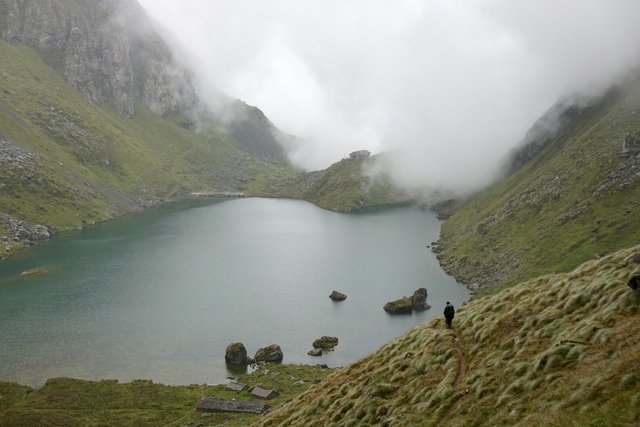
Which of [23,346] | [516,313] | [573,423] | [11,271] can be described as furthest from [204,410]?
[11,271]

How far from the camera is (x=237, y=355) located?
388 ft

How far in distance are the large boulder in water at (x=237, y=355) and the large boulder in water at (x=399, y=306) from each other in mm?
49615

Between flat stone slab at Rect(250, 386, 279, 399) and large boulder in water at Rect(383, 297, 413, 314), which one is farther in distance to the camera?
large boulder in water at Rect(383, 297, 413, 314)

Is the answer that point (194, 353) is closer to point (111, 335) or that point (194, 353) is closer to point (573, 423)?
point (111, 335)

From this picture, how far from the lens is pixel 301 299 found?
537ft

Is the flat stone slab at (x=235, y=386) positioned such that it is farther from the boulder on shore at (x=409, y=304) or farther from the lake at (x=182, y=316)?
the boulder on shore at (x=409, y=304)

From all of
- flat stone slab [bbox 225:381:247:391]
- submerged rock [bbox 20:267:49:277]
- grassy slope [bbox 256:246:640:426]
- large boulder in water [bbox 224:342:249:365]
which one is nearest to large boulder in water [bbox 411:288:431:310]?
large boulder in water [bbox 224:342:249:365]

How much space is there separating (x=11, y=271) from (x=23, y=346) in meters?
83.6

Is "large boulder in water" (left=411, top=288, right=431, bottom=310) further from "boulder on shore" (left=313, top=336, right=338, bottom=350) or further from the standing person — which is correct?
the standing person

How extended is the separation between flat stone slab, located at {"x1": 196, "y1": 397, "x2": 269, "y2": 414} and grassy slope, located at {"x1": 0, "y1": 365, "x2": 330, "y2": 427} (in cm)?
197

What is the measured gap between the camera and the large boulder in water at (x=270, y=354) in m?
119

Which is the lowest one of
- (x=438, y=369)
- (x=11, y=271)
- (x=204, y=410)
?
(x=438, y=369)

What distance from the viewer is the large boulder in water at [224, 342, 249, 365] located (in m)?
118

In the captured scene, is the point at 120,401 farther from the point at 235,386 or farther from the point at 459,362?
the point at 459,362
